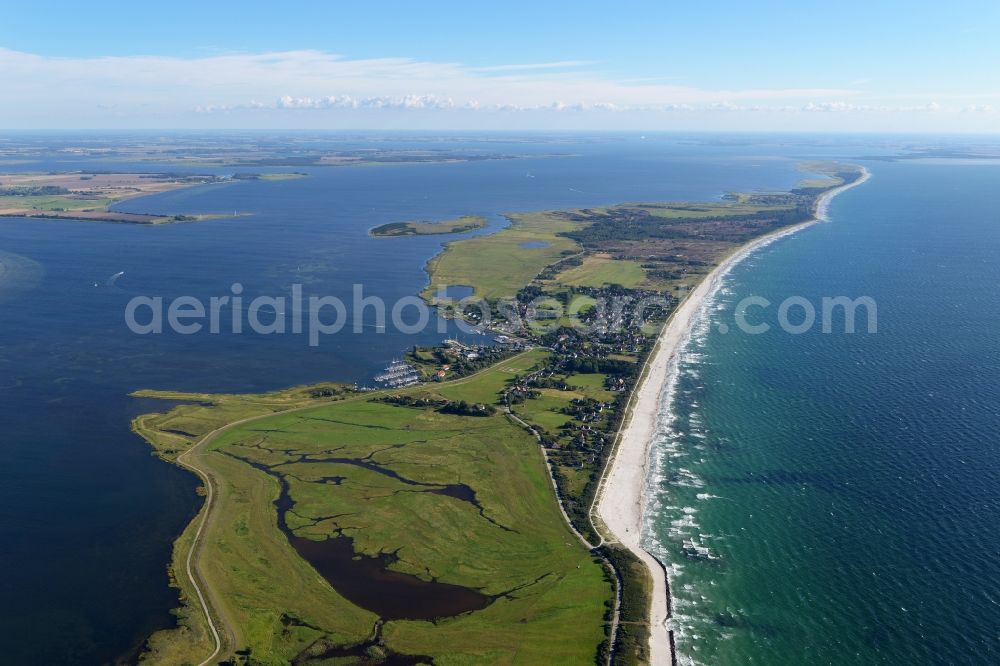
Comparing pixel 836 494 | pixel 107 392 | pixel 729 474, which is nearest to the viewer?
pixel 836 494

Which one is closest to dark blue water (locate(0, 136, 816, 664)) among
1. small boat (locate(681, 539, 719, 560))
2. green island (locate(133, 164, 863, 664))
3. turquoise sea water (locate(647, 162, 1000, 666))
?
green island (locate(133, 164, 863, 664))

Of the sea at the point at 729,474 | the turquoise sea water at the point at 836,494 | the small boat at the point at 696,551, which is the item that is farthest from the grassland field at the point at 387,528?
the turquoise sea water at the point at 836,494

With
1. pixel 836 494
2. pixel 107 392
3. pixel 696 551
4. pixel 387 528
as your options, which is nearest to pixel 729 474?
pixel 836 494

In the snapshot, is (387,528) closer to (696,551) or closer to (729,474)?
(696,551)

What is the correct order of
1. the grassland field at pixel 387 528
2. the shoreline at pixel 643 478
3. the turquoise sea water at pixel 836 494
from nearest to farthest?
the grassland field at pixel 387 528 < the turquoise sea water at pixel 836 494 < the shoreline at pixel 643 478

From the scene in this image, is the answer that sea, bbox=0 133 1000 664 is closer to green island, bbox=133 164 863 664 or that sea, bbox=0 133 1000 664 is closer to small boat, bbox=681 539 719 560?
small boat, bbox=681 539 719 560

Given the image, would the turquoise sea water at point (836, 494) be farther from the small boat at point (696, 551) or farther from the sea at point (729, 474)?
the small boat at point (696, 551)

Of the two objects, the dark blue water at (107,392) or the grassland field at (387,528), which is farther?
the dark blue water at (107,392)
